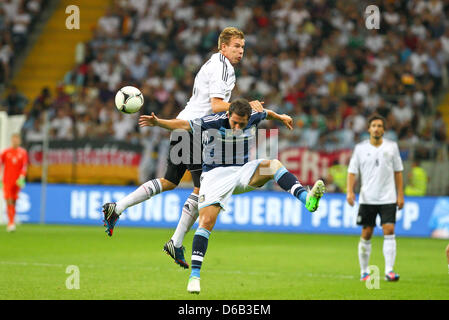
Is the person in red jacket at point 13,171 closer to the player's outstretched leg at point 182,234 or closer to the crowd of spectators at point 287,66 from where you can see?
the crowd of spectators at point 287,66

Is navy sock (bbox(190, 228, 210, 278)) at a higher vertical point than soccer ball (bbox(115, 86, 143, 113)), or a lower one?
lower

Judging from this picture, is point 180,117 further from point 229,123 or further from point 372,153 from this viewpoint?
point 372,153

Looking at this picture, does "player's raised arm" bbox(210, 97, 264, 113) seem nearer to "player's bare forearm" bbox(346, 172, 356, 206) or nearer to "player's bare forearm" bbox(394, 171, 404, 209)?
"player's bare forearm" bbox(346, 172, 356, 206)

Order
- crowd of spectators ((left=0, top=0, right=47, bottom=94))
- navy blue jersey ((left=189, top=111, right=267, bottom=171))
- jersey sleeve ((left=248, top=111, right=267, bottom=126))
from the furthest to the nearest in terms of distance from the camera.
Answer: crowd of spectators ((left=0, top=0, right=47, bottom=94)) < jersey sleeve ((left=248, top=111, right=267, bottom=126)) < navy blue jersey ((left=189, top=111, right=267, bottom=171))

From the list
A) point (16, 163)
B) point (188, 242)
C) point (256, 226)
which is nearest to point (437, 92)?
point (256, 226)

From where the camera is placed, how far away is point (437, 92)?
22.2 meters

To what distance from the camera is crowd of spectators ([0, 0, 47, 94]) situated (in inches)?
1015

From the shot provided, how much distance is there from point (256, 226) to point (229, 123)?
11.4 meters

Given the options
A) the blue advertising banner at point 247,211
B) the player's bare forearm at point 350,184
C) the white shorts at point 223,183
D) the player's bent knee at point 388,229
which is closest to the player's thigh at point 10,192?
the blue advertising banner at point 247,211

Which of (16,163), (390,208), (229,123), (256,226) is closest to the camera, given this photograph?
(229,123)

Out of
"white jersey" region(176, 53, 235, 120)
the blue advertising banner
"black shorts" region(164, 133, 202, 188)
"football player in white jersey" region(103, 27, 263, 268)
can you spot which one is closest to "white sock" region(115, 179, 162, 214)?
"football player in white jersey" region(103, 27, 263, 268)

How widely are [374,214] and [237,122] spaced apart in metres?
3.56

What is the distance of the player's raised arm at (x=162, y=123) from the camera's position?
8.27 metres

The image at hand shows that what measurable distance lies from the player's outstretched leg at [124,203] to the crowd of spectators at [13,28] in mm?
17368
